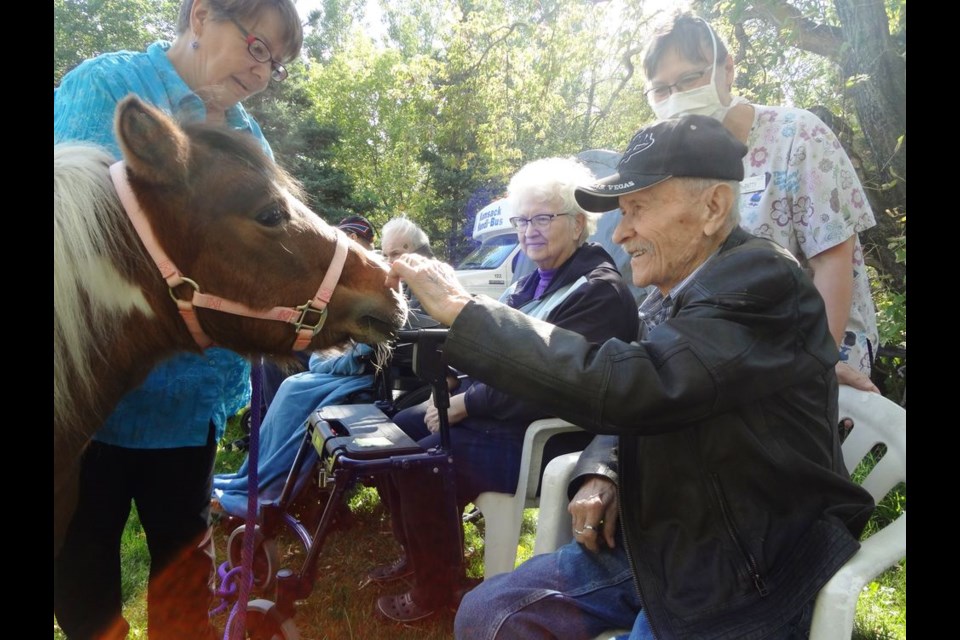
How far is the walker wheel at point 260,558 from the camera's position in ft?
9.88

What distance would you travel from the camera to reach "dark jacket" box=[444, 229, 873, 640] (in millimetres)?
1219

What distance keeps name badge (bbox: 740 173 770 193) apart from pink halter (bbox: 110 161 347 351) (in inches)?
68.9

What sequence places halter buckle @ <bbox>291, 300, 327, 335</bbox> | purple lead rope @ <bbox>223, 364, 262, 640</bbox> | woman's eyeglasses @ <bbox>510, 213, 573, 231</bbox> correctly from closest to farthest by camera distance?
halter buckle @ <bbox>291, 300, 327, 335</bbox> < purple lead rope @ <bbox>223, 364, 262, 640</bbox> < woman's eyeglasses @ <bbox>510, 213, 573, 231</bbox>

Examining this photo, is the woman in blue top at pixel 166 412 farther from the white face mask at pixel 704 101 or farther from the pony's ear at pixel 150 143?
the white face mask at pixel 704 101

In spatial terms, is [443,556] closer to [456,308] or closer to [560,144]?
[456,308]

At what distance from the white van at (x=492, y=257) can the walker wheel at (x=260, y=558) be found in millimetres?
5810

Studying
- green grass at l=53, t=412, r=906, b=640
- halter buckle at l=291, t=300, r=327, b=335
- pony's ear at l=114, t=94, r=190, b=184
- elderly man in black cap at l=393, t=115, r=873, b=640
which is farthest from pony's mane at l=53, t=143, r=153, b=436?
green grass at l=53, t=412, r=906, b=640

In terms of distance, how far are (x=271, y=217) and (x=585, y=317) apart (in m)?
1.45

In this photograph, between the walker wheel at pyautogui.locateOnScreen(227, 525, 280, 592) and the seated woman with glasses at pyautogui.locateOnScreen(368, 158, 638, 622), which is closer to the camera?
the seated woman with glasses at pyautogui.locateOnScreen(368, 158, 638, 622)

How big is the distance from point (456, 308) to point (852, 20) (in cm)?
392

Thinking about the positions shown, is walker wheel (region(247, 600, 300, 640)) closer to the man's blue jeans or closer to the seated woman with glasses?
the seated woman with glasses

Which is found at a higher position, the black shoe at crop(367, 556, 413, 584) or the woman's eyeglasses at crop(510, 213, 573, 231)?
the woman's eyeglasses at crop(510, 213, 573, 231)

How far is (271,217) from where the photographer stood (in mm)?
1574
